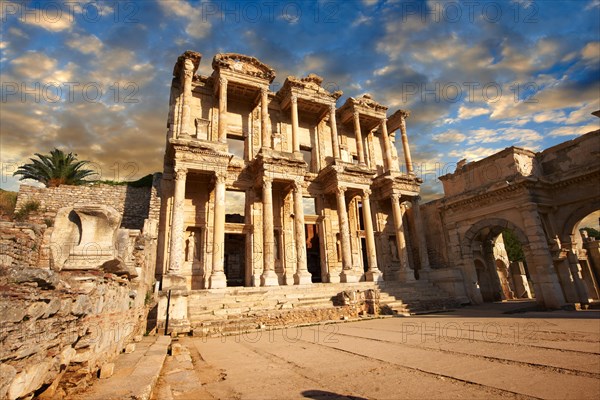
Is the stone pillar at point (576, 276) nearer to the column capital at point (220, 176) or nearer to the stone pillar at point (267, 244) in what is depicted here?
the stone pillar at point (267, 244)

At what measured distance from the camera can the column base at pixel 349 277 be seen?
17531mm

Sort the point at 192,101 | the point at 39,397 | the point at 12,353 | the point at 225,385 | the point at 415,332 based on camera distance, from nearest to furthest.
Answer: the point at 12,353 < the point at 39,397 < the point at 225,385 < the point at 415,332 < the point at 192,101

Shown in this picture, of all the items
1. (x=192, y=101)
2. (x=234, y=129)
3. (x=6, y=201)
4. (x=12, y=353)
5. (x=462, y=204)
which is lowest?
(x=12, y=353)

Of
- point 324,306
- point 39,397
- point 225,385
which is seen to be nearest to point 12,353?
point 39,397

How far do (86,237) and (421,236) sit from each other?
20019mm

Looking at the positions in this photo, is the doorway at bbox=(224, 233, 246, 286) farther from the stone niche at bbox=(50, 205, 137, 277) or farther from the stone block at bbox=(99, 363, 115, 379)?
the stone block at bbox=(99, 363, 115, 379)

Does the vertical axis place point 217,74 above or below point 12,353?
above

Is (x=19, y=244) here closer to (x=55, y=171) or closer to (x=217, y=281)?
(x=217, y=281)

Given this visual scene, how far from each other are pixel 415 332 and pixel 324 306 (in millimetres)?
5714

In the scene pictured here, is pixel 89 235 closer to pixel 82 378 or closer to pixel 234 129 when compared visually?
pixel 82 378

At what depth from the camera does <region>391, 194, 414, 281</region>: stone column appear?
63.4 feet

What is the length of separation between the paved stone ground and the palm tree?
69.1ft

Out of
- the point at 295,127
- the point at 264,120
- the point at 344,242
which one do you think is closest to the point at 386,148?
the point at 295,127

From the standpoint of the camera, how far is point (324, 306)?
44.2 ft
